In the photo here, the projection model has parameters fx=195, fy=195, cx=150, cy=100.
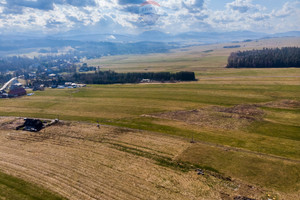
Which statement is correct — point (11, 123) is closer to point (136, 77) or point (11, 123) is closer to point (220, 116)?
point (220, 116)

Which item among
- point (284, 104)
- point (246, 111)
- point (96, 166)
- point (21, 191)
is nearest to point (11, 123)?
point (21, 191)

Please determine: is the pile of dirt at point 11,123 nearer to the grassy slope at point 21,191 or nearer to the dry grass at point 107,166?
the dry grass at point 107,166

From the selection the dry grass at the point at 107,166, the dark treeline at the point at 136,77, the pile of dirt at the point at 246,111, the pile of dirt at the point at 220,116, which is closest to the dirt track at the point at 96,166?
Result: the dry grass at the point at 107,166

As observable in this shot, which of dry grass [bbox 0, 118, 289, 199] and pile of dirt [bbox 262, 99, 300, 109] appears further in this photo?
pile of dirt [bbox 262, 99, 300, 109]

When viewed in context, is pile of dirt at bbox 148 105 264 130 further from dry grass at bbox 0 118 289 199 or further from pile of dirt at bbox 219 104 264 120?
dry grass at bbox 0 118 289 199

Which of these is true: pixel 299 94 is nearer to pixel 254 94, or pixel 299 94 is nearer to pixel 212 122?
pixel 254 94

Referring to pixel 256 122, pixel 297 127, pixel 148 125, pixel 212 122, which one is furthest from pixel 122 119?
pixel 297 127

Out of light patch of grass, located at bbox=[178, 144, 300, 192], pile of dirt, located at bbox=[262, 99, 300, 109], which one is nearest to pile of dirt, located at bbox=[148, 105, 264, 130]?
pile of dirt, located at bbox=[262, 99, 300, 109]
